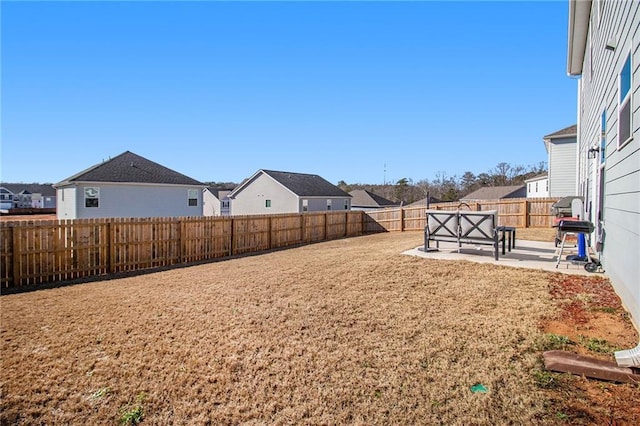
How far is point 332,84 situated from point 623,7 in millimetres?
14821

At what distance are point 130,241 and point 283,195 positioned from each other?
2159cm

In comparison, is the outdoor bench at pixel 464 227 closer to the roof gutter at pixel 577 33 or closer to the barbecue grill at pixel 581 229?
the barbecue grill at pixel 581 229

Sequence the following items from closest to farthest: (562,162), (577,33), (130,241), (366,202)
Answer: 1. (130,241)
2. (577,33)
3. (562,162)
4. (366,202)

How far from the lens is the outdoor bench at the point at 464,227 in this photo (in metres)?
8.11

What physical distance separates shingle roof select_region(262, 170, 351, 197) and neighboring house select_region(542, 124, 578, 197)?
1857cm

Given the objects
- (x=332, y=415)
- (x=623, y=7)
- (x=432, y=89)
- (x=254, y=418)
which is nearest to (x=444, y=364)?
(x=332, y=415)

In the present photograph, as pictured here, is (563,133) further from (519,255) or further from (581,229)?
(581,229)

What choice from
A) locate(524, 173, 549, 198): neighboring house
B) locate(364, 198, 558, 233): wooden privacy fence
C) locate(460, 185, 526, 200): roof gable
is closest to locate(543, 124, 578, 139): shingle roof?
locate(364, 198, 558, 233): wooden privacy fence

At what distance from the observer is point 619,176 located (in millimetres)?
4512

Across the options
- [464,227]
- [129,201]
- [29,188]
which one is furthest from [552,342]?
[29,188]

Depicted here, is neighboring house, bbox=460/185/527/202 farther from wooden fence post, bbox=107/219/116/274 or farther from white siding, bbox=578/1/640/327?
wooden fence post, bbox=107/219/116/274

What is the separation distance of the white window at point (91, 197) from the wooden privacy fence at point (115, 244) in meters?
12.3

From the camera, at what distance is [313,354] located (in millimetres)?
3750

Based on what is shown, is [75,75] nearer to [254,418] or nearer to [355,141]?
[254,418]
